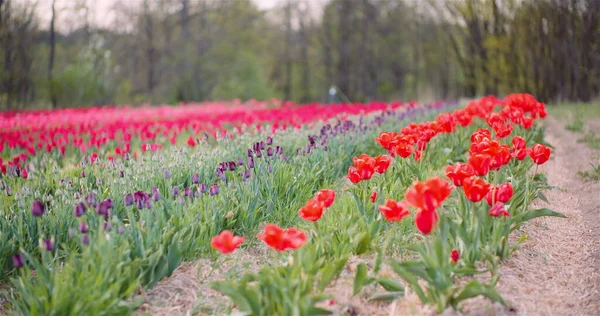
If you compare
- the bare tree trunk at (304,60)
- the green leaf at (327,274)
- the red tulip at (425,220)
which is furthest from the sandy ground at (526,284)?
the bare tree trunk at (304,60)

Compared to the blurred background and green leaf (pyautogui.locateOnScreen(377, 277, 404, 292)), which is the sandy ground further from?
the blurred background

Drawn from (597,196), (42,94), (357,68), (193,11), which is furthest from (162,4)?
(597,196)

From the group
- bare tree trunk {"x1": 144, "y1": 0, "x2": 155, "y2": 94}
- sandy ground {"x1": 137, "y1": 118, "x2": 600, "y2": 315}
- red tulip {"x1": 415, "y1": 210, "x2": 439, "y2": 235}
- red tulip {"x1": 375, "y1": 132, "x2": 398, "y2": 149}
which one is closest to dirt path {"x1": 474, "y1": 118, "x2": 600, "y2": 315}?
sandy ground {"x1": 137, "y1": 118, "x2": 600, "y2": 315}

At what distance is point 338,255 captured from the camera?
298 centimetres

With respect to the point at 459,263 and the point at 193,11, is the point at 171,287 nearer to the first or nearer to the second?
the point at 459,263

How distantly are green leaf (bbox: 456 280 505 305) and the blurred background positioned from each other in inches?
514

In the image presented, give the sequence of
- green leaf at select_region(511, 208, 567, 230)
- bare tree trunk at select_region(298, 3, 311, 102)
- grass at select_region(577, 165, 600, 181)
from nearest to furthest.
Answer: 1. green leaf at select_region(511, 208, 567, 230)
2. grass at select_region(577, 165, 600, 181)
3. bare tree trunk at select_region(298, 3, 311, 102)

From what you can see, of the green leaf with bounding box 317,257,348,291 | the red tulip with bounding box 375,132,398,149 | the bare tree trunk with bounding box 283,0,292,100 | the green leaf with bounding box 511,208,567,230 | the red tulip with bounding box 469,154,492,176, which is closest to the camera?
the green leaf with bounding box 317,257,348,291

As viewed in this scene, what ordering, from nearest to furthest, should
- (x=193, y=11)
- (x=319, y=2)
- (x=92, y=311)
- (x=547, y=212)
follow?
(x=92, y=311), (x=547, y=212), (x=193, y=11), (x=319, y=2)

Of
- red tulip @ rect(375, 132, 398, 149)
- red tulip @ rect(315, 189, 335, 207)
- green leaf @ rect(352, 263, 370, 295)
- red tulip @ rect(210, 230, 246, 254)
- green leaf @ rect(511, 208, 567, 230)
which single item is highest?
red tulip @ rect(375, 132, 398, 149)

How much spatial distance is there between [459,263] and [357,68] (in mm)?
32361

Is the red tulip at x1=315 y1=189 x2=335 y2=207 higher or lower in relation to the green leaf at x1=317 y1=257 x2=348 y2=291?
higher

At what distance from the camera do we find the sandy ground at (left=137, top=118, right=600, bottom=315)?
8.92 ft

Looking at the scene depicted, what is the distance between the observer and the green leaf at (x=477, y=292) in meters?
2.54
